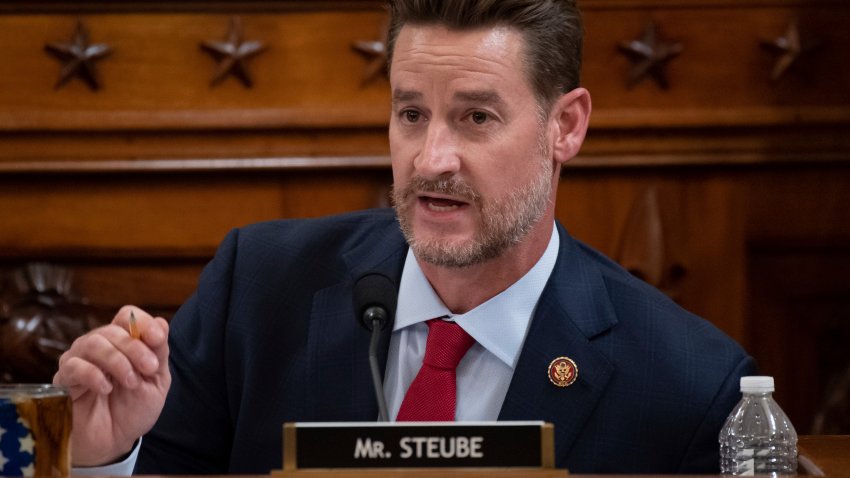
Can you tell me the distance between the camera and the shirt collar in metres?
1.80

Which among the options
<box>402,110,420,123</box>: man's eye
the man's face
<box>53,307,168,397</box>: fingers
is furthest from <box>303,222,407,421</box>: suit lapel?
<box>53,307,168,397</box>: fingers

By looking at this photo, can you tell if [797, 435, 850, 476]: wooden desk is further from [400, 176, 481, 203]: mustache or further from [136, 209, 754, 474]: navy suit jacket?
[400, 176, 481, 203]: mustache

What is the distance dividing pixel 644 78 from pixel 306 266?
1.01 meters

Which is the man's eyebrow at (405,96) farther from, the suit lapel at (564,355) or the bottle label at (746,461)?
the bottle label at (746,461)

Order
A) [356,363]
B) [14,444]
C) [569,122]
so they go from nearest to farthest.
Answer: [14,444], [356,363], [569,122]

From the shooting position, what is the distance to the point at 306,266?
1.94 meters

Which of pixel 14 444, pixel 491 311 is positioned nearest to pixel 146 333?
pixel 14 444

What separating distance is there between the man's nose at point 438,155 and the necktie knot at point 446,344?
215 millimetres

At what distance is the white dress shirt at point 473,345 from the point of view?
69.7 inches

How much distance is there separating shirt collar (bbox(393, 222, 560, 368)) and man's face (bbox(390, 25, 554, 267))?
3.1 inches

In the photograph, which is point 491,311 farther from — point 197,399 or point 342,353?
point 197,399

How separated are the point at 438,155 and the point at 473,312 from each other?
0.23 meters

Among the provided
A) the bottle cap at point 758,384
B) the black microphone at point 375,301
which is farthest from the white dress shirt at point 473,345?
the bottle cap at point 758,384

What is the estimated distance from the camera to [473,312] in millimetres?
1802
